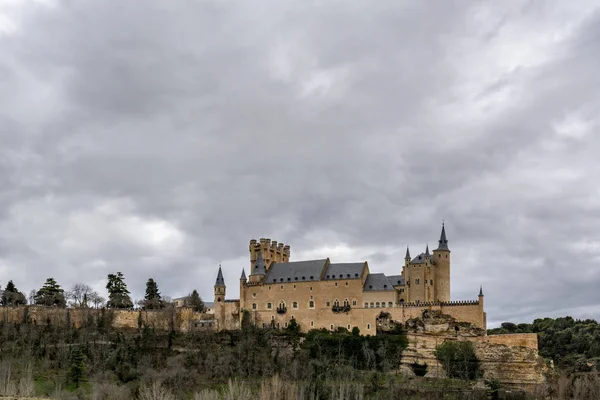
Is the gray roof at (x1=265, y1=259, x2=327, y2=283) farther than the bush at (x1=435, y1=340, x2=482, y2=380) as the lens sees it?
Yes

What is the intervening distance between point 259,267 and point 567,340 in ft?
175

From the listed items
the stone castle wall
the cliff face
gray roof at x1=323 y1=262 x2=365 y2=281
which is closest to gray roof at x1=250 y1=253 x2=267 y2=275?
the stone castle wall

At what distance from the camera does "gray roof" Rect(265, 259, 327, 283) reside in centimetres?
10731

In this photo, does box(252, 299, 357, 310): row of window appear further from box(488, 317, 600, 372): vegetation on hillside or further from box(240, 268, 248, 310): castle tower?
box(488, 317, 600, 372): vegetation on hillside

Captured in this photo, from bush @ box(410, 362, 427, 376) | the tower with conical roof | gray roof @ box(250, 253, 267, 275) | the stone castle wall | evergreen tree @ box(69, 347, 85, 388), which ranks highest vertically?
gray roof @ box(250, 253, 267, 275)

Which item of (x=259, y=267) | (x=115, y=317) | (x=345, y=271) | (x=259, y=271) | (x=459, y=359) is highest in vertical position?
(x=259, y=267)

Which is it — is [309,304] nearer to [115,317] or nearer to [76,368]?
[115,317]

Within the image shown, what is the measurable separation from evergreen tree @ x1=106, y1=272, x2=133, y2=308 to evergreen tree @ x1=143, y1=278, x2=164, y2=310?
2960 mm

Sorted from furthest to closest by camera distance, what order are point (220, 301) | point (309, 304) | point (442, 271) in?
point (220, 301) → point (309, 304) → point (442, 271)

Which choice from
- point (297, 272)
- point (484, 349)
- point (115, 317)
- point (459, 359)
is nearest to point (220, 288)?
point (297, 272)

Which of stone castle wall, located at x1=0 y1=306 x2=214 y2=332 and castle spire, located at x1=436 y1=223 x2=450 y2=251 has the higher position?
castle spire, located at x1=436 y1=223 x2=450 y2=251

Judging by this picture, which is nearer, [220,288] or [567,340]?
[220,288]

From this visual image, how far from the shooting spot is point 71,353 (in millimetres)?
89375

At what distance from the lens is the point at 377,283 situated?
344 feet
